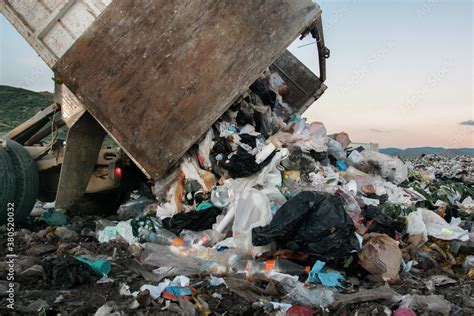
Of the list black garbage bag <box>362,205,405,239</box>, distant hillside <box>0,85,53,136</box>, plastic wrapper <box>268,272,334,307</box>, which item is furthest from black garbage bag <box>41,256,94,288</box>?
distant hillside <box>0,85,53,136</box>

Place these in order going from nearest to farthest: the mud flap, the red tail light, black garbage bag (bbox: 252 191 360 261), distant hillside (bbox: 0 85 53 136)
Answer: black garbage bag (bbox: 252 191 360 261)
the mud flap
the red tail light
distant hillside (bbox: 0 85 53 136)

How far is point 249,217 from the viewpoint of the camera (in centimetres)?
353

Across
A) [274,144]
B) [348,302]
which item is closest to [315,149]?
[274,144]

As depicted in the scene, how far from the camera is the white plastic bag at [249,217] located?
11.0 ft

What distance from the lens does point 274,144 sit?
14.9 ft

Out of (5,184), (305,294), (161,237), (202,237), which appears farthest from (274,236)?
(5,184)

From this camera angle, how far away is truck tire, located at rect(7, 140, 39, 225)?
4293mm

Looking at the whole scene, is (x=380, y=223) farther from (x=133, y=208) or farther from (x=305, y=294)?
(x=133, y=208)

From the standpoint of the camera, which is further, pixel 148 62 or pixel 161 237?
pixel 148 62

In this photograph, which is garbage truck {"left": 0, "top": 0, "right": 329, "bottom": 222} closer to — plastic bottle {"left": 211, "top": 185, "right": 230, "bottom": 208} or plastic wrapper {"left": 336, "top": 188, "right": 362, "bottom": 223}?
plastic bottle {"left": 211, "top": 185, "right": 230, "bottom": 208}

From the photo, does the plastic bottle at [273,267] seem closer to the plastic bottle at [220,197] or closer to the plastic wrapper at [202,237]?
the plastic wrapper at [202,237]

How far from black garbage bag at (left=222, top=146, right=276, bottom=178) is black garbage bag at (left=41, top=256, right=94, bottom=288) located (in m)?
1.57

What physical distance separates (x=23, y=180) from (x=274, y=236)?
250 centimetres

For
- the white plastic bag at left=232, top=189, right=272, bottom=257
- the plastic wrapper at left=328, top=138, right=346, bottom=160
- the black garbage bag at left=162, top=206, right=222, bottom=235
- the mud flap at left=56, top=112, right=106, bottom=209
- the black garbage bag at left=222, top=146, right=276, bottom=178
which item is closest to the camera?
the white plastic bag at left=232, top=189, right=272, bottom=257
